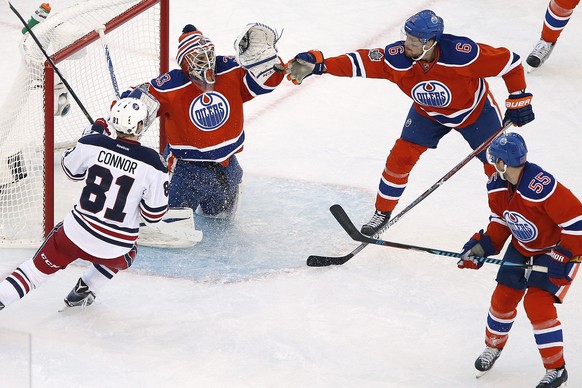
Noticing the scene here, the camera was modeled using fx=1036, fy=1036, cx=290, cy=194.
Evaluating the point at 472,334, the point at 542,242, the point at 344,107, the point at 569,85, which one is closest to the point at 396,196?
the point at 472,334

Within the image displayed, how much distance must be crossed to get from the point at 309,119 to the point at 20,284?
2359mm

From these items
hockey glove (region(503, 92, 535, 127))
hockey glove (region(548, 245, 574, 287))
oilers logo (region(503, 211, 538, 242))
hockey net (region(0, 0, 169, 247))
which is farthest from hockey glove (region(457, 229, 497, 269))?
hockey net (region(0, 0, 169, 247))

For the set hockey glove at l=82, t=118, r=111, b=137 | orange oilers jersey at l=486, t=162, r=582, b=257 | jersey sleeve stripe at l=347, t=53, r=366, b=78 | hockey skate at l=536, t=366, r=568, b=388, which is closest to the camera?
orange oilers jersey at l=486, t=162, r=582, b=257

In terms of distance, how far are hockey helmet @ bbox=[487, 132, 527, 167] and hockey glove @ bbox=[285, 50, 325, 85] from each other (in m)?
0.94

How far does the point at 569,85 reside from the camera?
5.88 metres

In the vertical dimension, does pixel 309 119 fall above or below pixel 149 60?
below

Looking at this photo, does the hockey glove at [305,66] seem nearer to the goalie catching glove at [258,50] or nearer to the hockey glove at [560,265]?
the goalie catching glove at [258,50]

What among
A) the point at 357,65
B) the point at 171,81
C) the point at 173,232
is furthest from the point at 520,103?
the point at 173,232

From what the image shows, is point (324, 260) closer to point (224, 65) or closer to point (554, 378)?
point (224, 65)

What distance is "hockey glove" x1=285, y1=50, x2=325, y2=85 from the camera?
387 centimetres

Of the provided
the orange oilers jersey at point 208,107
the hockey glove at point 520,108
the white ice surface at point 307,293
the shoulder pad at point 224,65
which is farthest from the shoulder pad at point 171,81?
the hockey glove at point 520,108

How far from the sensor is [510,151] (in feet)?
10.2

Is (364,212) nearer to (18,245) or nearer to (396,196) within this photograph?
(396,196)

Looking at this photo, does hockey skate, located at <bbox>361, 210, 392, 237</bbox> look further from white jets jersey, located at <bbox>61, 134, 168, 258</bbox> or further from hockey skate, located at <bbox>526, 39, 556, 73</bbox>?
hockey skate, located at <bbox>526, 39, 556, 73</bbox>
